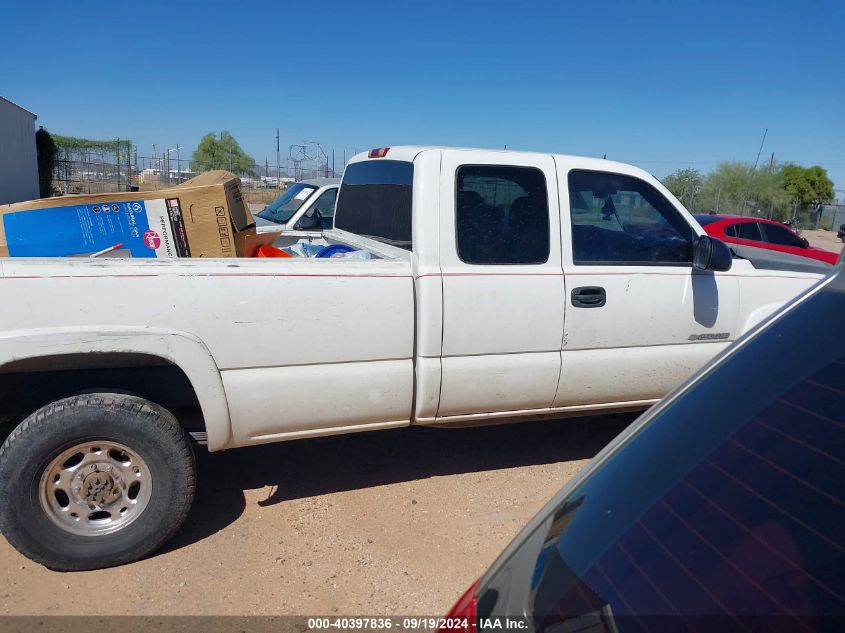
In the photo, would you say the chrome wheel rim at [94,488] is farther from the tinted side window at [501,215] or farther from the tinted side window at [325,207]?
the tinted side window at [325,207]

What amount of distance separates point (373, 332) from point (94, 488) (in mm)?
1607

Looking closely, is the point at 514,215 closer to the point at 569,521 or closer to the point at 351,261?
the point at 351,261

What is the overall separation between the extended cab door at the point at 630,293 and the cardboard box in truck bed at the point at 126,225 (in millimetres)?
2134

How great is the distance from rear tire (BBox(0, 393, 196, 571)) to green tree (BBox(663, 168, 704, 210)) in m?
33.5

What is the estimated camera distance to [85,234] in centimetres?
385

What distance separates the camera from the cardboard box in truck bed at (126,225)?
3.78 meters

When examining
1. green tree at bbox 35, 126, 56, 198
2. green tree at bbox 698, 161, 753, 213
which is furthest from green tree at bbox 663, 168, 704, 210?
green tree at bbox 35, 126, 56, 198

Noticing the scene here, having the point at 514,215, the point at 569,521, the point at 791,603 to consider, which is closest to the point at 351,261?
the point at 514,215

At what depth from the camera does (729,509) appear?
118cm

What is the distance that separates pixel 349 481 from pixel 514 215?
200 centimetres

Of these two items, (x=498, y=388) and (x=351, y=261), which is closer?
(x=351, y=261)

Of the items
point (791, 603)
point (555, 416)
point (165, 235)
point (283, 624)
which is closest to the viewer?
point (791, 603)

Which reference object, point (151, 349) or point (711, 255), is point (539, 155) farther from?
point (151, 349)

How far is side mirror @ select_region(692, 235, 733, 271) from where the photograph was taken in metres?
4.18
